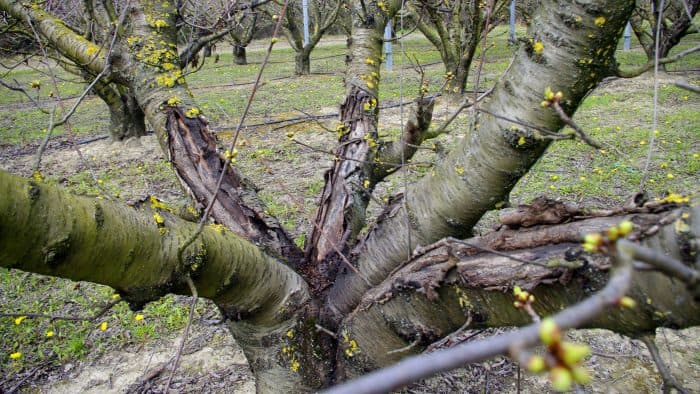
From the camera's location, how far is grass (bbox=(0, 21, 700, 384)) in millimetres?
3434

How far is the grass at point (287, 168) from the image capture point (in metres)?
3.43

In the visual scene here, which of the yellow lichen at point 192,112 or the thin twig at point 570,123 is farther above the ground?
the thin twig at point 570,123

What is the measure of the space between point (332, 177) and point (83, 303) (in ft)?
8.51

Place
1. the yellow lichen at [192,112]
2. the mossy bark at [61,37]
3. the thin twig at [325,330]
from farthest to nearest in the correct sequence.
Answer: the mossy bark at [61,37] < the yellow lichen at [192,112] < the thin twig at [325,330]

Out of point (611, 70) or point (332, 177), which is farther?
point (332, 177)

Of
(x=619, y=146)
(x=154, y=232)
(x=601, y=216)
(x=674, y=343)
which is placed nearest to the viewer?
(x=601, y=216)

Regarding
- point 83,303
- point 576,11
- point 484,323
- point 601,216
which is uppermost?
point 576,11

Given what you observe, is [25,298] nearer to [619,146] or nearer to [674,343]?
[674,343]

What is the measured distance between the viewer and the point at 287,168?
21.0 feet

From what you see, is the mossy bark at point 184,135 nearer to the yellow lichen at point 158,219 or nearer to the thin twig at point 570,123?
the yellow lichen at point 158,219

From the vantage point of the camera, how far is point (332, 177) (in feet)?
→ 8.46

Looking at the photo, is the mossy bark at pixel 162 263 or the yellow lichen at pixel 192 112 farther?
the yellow lichen at pixel 192 112

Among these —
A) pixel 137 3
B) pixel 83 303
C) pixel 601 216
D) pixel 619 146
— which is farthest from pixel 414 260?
pixel 619 146

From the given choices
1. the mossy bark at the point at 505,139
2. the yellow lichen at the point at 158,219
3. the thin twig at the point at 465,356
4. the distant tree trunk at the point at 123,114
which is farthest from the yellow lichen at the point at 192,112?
the distant tree trunk at the point at 123,114
